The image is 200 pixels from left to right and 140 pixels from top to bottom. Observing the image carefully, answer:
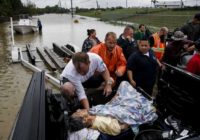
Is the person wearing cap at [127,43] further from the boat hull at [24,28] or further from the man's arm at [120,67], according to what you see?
the boat hull at [24,28]

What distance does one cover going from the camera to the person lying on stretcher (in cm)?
353

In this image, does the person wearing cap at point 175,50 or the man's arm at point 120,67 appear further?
the person wearing cap at point 175,50

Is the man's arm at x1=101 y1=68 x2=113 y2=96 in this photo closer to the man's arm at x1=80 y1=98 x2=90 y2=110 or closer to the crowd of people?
the crowd of people

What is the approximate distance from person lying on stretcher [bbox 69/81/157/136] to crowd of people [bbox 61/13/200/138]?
1.00 ft

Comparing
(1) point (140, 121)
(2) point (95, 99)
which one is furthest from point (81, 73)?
(1) point (140, 121)

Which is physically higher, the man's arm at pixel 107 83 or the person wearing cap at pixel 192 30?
the person wearing cap at pixel 192 30

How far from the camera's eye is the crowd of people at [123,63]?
423 centimetres

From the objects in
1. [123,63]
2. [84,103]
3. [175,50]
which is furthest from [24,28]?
[84,103]

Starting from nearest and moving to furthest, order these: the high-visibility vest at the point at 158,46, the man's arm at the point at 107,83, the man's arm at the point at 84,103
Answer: the man's arm at the point at 84,103, the man's arm at the point at 107,83, the high-visibility vest at the point at 158,46

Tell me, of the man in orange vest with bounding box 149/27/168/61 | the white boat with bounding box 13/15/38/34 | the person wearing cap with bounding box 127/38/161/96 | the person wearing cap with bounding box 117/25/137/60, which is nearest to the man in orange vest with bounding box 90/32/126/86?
the person wearing cap with bounding box 127/38/161/96

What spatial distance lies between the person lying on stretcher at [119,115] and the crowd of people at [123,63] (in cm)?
31

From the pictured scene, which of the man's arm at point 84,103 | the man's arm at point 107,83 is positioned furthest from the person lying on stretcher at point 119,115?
the man's arm at point 107,83

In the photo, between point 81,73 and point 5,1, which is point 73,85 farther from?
point 5,1

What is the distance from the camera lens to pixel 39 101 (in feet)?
10.8
